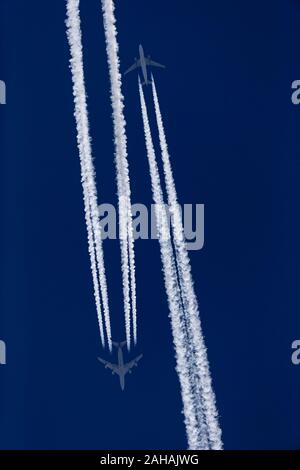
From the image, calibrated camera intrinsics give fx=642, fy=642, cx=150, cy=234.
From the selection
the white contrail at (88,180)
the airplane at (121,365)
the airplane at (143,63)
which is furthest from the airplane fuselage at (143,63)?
the airplane at (121,365)

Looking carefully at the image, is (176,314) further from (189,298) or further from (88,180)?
(88,180)

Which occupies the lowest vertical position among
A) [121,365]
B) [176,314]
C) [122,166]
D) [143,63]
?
[121,365]

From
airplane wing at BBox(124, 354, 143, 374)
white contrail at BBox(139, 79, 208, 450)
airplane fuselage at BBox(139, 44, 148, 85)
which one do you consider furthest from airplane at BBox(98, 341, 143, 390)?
airplane fuselage at BBox(139, 44, 148, 85)

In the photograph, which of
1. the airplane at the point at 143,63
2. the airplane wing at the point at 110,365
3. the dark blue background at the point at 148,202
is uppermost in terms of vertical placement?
the airplane at the point at 143,63

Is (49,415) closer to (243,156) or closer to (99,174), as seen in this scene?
(99,174)

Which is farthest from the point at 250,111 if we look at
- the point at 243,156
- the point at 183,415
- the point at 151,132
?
the point at 183,415

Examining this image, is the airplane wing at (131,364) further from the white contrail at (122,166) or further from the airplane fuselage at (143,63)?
the airplane fuselage at (143,63)

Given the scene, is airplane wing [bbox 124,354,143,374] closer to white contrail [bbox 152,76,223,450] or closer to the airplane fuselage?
white contrail [bbox 152,76,223,450]

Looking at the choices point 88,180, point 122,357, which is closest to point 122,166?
point 88,180

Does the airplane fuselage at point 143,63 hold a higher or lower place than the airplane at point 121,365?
higher
